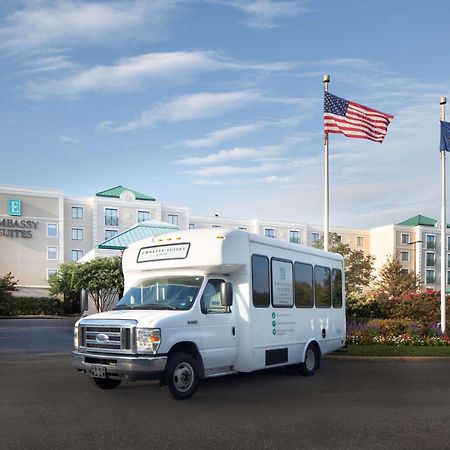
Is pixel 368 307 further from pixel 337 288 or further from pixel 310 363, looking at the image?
pixel 310 363

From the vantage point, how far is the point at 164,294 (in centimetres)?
1058

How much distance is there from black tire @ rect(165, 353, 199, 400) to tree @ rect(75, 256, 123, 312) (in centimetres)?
3653

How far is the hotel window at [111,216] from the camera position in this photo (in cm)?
7093

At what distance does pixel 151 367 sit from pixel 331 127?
12.2 m

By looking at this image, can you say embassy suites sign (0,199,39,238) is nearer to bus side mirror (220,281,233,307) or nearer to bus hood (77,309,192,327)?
bus hood (77,309,192,327)

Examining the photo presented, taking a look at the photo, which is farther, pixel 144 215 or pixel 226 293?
pixel 144 215

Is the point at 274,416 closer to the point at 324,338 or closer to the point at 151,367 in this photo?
the point at 151,367

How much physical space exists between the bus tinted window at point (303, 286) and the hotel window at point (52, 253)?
188 feet

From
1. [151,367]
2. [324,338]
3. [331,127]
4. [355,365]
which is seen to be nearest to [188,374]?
[151,367]

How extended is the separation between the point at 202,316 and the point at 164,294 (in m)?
0.88

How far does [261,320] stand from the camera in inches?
449

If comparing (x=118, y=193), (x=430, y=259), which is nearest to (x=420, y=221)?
(x=430, y=259)

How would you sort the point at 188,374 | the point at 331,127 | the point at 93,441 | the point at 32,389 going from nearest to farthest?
the point at 93,441, the point at 188,374, the point at 32,389, the point at 331,127

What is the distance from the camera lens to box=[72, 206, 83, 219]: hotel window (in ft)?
227
